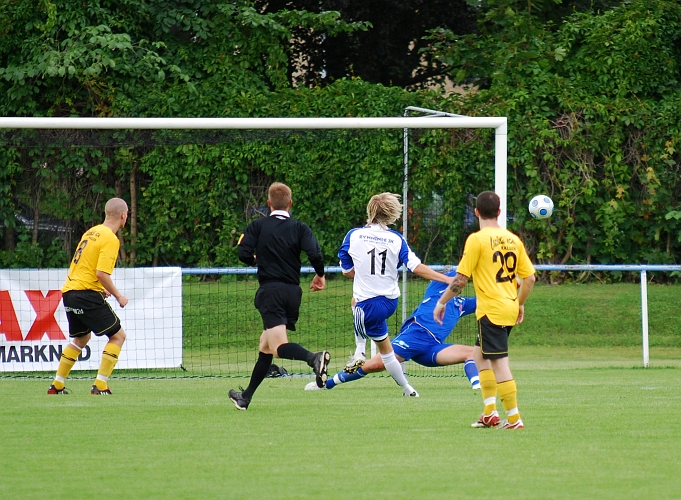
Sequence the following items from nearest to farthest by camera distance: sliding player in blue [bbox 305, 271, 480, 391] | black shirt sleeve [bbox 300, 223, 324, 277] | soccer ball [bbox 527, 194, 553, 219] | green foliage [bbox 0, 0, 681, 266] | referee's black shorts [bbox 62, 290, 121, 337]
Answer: black shirt sleeve [bbox 300, 223, 324, 277]
sliding player in blue [bbox 305, 271, 480, 391]
referee's black shorts [bbox 62, 290, 121, 337]
soccer ball [bbox 527, 194, 553, 219]
green foliage [bbox 0, 0, 681, 266]

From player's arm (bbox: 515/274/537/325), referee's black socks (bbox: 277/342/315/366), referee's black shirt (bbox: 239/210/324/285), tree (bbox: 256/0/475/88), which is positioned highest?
tree (bbox: 256/0/475/88)

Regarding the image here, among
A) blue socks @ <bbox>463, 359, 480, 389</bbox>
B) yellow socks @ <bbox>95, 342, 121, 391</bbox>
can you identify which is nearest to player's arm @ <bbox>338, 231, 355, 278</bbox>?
blue socks @ <bbox>463, 359, 480, 389</bbox>

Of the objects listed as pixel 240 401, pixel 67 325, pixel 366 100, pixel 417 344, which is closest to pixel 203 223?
pixel 67 325

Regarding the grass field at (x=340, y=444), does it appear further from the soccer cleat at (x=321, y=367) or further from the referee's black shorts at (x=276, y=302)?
the referee's black shorts at (x=276, y=302)

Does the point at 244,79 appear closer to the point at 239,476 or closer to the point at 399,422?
the point at 399,422

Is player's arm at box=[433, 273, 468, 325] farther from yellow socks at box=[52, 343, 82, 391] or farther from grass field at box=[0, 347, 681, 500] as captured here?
yellow socks at box=[52, 343, 82, 391]

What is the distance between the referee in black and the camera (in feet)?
30.6

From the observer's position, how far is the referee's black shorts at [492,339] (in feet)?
25.7

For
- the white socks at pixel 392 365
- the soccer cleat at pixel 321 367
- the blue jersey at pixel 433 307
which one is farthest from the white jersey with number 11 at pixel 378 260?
the soccer cleat at pixel 321 367

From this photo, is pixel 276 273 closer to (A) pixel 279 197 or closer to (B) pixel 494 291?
(A) pixel 279 197

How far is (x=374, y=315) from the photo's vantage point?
10.1m

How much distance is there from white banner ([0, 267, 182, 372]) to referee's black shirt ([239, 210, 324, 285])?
196 inches

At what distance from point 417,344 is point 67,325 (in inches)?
205

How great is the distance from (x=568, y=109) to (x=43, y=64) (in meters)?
9.51
